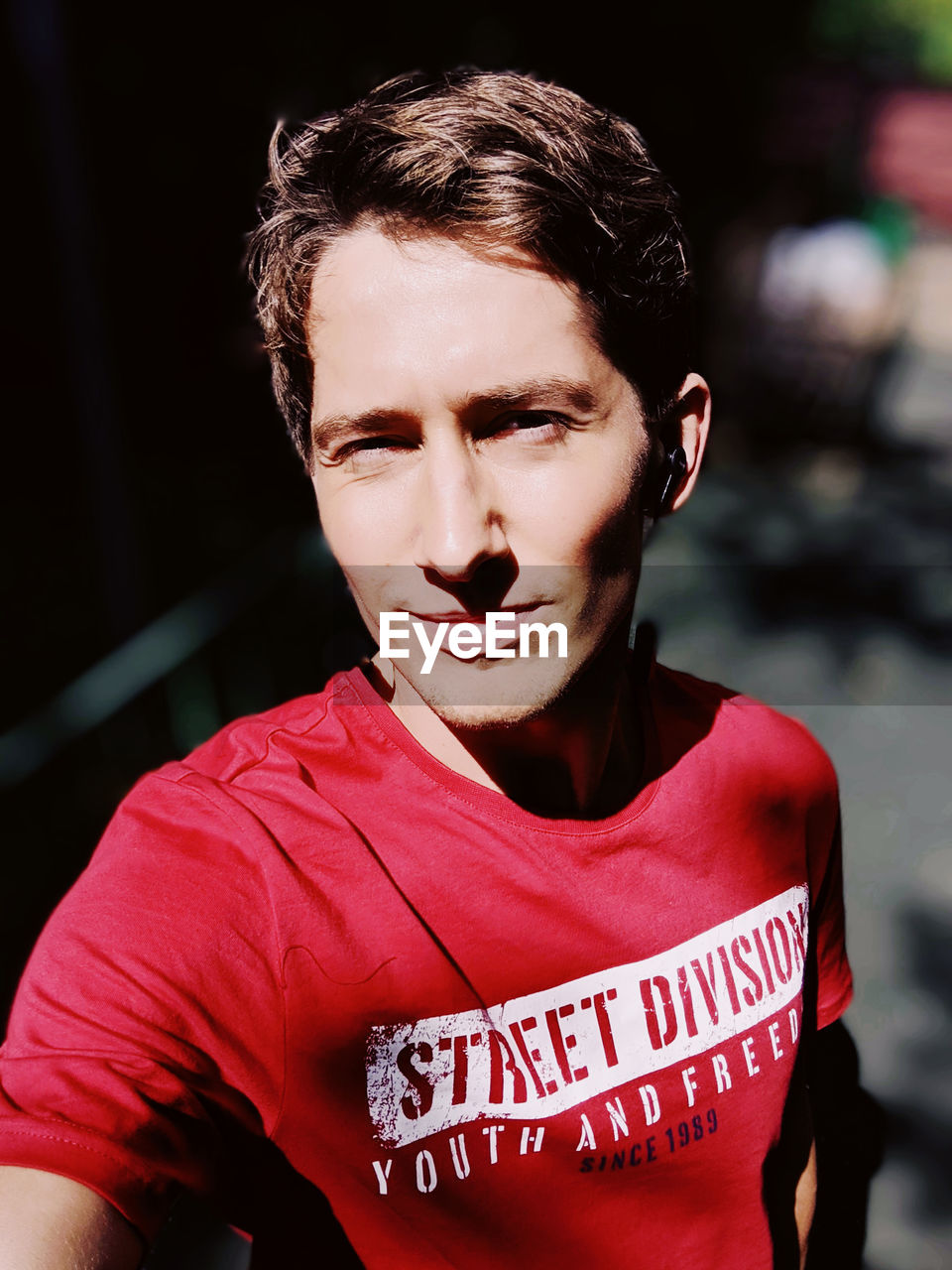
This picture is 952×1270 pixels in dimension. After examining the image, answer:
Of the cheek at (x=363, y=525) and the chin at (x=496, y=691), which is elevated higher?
the cheek at (x=363, y=525)

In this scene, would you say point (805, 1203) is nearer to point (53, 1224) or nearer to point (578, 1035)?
point (578, 1035)

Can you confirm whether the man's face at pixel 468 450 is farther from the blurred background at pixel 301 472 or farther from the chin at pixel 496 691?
the blurred background at pixel 301 472

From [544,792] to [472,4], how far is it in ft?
32.5

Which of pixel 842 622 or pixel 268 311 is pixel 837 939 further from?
pixel 842 622

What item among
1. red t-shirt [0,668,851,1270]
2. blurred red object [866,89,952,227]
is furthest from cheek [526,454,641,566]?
blurred red object [866,89,952,227]

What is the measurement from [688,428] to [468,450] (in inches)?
20.2

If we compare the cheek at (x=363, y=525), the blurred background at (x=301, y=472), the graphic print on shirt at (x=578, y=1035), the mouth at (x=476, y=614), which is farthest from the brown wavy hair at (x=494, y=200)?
the blurred background at (x=301, y=472)

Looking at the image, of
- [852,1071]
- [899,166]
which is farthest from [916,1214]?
[899,166]

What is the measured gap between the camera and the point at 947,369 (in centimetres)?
1112

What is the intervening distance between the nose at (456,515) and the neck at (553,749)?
263mm

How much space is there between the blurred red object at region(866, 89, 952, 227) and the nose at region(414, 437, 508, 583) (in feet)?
61.6

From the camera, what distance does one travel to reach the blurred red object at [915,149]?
16.9 metres

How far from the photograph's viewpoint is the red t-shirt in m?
1.16

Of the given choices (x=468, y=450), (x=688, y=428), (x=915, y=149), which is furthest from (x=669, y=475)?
(x=915, y=149)
